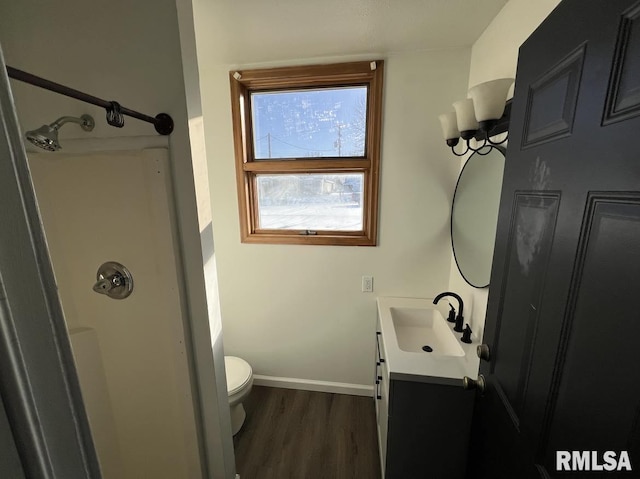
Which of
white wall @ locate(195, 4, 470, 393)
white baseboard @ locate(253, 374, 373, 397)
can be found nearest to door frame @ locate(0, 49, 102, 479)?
white wall @ locate(195, 4, 470, 393)

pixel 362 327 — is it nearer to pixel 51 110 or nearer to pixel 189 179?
pixel 189 179

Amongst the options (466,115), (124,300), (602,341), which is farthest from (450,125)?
(124,300)

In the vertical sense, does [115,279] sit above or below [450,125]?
below

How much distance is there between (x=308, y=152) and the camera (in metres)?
1.86

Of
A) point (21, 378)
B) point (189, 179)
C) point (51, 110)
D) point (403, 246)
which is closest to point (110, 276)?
point (189, 179)

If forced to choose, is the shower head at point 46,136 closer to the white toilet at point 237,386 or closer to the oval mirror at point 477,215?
the white toilet at point 237,386

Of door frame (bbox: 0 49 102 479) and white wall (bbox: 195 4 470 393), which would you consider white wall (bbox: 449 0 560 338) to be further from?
door frame (bbox: 0 49 102 479)

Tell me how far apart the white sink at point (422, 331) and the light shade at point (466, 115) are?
1114mm

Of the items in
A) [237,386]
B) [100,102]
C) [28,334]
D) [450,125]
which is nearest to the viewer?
[28,334]

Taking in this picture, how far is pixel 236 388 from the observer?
162cm

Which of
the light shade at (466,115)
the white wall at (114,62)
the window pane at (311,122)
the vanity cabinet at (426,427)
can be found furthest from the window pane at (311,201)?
the vanity cabinet at (426,427)

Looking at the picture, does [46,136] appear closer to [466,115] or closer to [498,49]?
[466,115]

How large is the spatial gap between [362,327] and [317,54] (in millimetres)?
1909

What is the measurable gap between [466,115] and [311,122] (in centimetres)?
100
